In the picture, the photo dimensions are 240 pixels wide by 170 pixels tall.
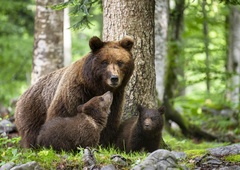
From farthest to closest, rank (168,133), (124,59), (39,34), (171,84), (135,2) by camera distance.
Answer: (171,84), (168,133), (39,34), (135,2), (124,59)

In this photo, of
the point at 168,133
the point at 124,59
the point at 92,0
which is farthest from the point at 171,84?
the point at 124,59

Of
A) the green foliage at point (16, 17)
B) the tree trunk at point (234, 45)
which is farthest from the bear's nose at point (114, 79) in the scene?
the green foliage at point (16, 17)

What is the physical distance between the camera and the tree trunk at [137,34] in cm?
913

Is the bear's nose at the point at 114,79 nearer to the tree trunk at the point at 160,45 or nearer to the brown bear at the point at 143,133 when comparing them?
the brown bear at the point at 143,133

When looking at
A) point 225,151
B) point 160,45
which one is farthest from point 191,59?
point 225,151

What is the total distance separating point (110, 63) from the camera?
8.26m

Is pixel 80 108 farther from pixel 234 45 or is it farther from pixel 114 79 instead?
pixel 234 45

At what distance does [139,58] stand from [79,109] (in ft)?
5.92

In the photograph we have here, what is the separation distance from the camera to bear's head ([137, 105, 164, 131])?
866 cm

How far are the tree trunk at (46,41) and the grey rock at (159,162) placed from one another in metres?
6.65

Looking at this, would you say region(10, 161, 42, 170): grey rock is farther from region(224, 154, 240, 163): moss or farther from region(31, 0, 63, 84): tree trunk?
region(31, 0, 63, 84): tree trunk

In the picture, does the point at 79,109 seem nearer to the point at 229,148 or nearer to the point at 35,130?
the point at 35,130

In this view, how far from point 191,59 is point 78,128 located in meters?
10.4

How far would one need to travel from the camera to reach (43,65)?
12641mm
